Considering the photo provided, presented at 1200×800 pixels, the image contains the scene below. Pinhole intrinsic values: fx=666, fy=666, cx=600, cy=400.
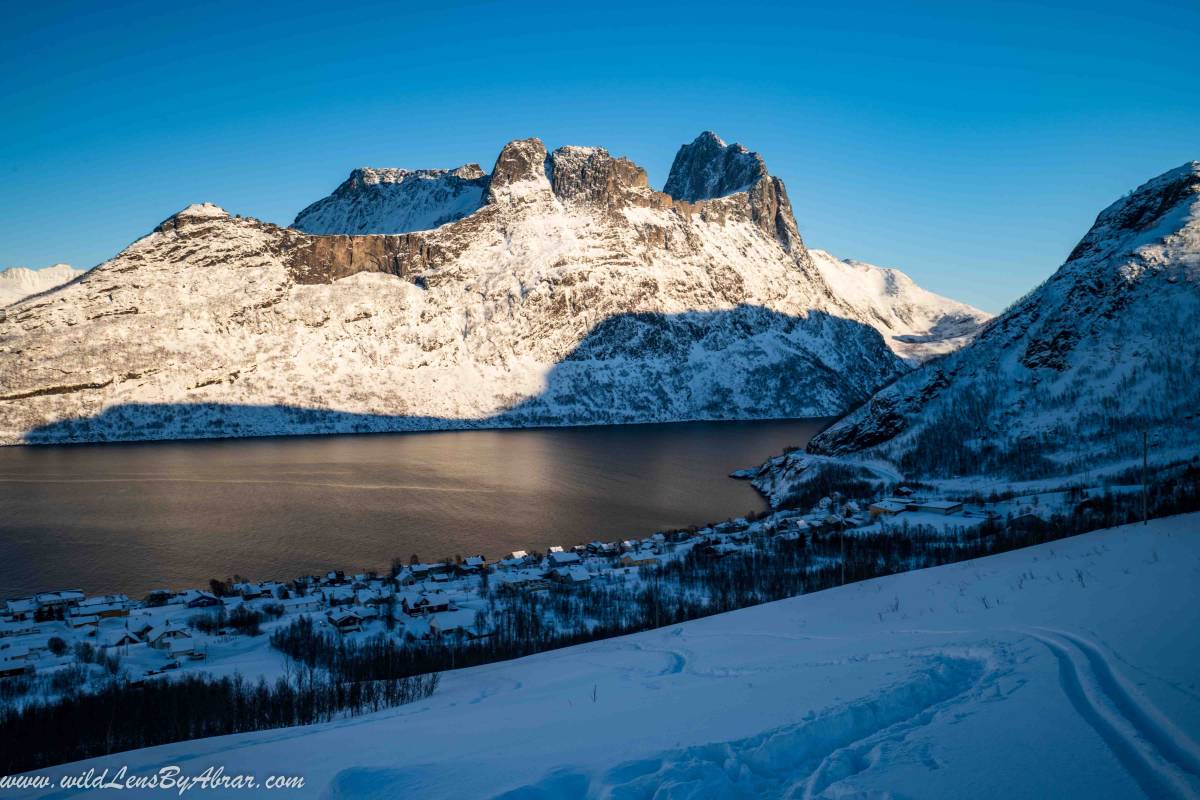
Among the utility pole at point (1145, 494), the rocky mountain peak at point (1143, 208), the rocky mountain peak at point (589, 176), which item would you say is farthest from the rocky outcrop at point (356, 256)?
the utility pole at point (1145, 494)

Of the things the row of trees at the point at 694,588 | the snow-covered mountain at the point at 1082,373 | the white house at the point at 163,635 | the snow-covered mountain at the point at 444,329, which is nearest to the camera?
the row of trees at the point at 694,588

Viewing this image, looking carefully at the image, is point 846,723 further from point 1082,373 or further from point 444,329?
point 444,329

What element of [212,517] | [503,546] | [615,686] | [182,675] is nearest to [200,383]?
[212,517]

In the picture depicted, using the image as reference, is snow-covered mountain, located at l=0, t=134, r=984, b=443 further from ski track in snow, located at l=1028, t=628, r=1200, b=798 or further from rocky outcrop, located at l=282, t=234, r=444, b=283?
ski track in snow, located at l=1028, t=628, r=1200, b=798

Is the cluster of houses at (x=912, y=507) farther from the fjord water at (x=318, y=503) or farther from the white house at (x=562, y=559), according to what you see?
the white house at (x=562, y=559)

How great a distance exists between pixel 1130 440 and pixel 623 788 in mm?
69627

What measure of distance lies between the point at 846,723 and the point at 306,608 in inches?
1349

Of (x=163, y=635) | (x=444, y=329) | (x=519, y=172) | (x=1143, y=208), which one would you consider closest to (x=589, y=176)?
(x=519, y=172)

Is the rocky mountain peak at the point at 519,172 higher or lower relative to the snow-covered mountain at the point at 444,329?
higher

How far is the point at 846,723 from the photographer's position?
6.77 meters

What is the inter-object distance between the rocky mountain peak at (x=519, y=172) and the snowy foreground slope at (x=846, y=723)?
184m

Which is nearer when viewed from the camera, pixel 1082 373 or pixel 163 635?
pixel 163 635

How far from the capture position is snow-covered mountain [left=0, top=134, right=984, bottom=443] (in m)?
133

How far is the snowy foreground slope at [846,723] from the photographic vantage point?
18.1 ft
